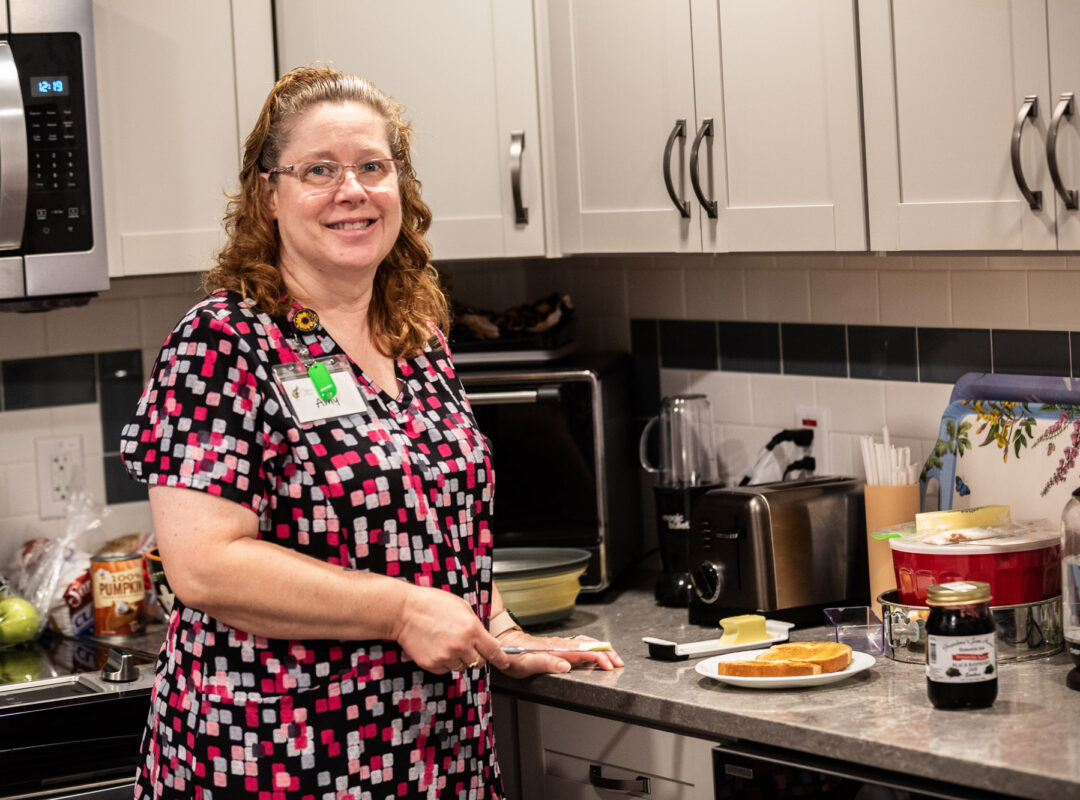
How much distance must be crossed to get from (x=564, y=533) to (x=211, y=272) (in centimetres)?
100

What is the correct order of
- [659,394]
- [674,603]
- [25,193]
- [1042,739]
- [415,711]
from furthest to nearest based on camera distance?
[659,394]
[674,603]
[25,193]
[415,711]
[1042,739]

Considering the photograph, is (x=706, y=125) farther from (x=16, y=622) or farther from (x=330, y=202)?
(x=16, y=622)

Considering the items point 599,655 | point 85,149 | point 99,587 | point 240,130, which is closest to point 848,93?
point 599,655

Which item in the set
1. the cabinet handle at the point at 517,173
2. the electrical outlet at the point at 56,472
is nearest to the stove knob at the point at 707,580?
the cabinet handle at the point at 517,173

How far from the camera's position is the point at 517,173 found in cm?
250

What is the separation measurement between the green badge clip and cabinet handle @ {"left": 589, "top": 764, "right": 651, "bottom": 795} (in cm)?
71

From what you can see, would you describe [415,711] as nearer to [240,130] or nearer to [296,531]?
[296,531]

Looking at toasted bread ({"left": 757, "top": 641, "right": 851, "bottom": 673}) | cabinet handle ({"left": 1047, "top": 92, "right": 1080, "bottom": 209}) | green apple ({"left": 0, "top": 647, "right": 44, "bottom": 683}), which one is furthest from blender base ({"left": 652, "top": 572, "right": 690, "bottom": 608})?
green apple ({"left": 0, "top": 647, "right": 44, "bottom": 683})

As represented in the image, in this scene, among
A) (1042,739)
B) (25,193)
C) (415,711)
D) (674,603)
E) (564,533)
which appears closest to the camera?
(1042,739)

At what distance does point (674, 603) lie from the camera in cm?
248

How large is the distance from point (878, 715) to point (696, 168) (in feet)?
3.03

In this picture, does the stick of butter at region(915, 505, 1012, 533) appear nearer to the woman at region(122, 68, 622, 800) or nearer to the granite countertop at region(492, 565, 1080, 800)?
the granite countertop at region(492, 565, 1080, 800)

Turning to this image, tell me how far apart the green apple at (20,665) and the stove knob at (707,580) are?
1.08 metres

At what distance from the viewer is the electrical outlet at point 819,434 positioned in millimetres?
2588
